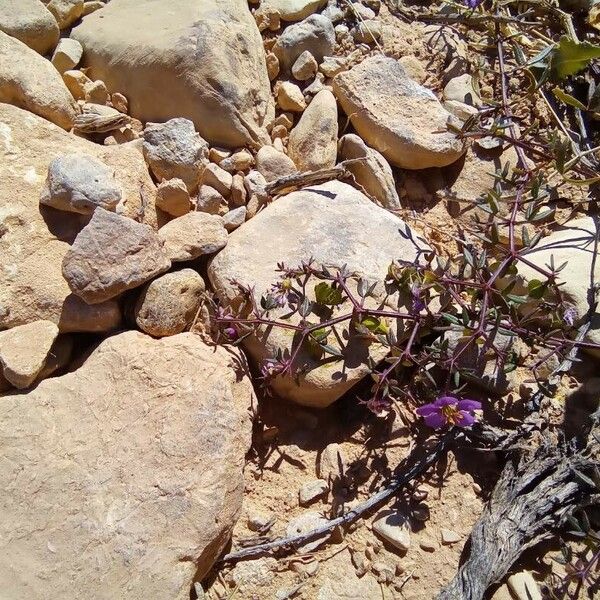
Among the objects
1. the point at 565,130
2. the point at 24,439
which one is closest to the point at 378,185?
the point at 565,130

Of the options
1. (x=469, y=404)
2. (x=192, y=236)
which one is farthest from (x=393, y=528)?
(x=192, y=236)

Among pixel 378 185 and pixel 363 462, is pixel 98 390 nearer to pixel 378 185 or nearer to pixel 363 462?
pixel 363 462

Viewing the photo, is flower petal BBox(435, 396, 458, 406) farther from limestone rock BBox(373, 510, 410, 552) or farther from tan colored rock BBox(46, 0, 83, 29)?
tan colored rock BBox(46, 0, 83, 29)

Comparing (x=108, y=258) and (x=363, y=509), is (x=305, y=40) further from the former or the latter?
(x=363, y=509)

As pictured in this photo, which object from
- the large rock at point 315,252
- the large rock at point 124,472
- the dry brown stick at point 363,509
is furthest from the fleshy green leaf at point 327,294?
the dry brown stick at point 363,509

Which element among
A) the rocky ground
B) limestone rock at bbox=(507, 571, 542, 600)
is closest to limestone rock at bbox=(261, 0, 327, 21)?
the rocky ground

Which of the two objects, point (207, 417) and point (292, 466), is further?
point (292, 466)

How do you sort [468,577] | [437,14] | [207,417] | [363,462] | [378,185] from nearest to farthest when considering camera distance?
[468,577], [207,417], [363,462], [378,185], [437,14]
